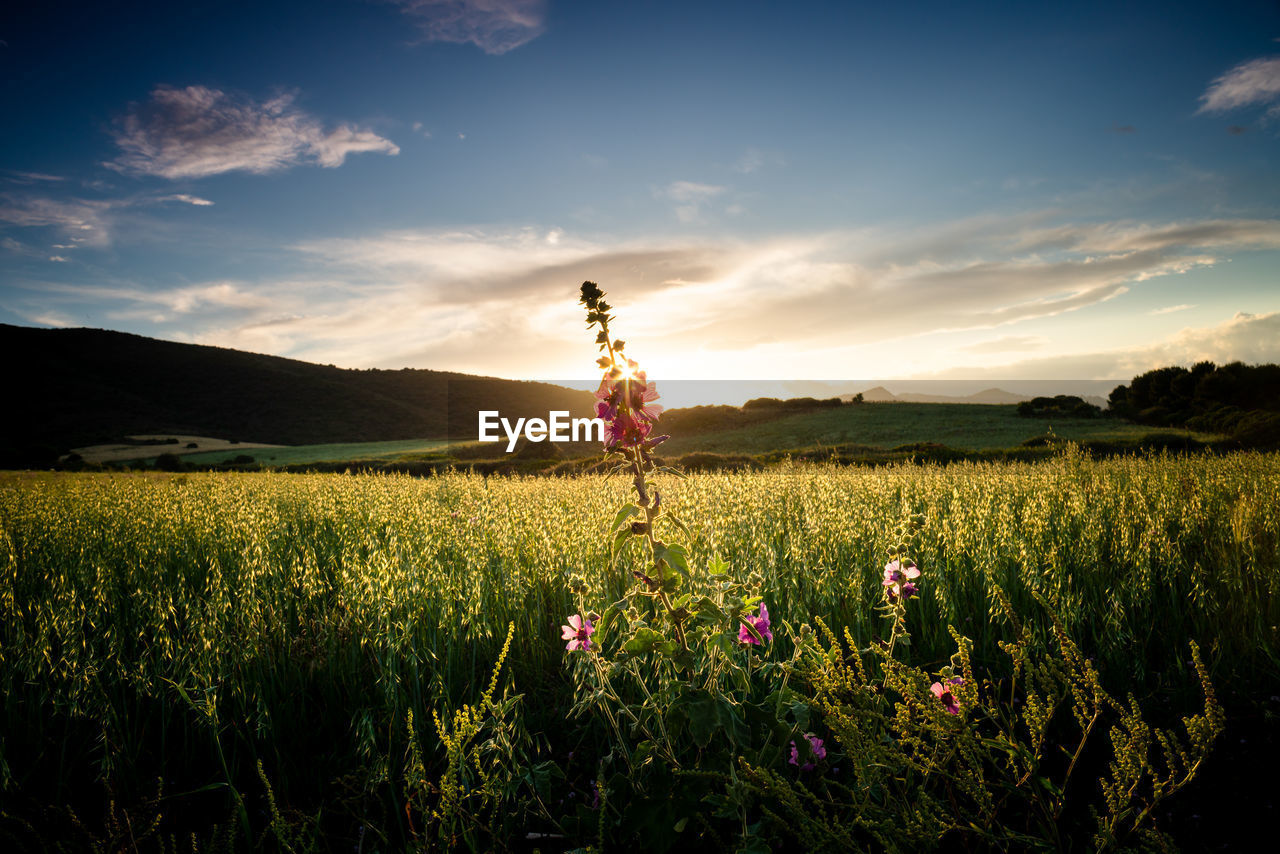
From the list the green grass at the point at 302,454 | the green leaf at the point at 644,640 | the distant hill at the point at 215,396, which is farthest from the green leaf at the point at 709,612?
the distant hill at the point at 215,396

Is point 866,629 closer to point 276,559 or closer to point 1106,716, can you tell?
point 1106,716

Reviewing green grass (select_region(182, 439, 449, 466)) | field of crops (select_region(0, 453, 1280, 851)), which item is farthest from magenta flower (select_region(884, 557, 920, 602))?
green grass (select_region(182, 439, 449, 466))

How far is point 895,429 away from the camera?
3438 cm

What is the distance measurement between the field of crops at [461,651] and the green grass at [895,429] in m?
24.1

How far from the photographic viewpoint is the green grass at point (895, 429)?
29.9 meters

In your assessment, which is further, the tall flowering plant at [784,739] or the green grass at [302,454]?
the green grass at [302,454]

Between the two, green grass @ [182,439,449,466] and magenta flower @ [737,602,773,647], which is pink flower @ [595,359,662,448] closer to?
magenta flower @ [737,602,773,647]

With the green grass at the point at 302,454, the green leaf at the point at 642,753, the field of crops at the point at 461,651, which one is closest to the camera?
the green leaf at the point at 642,753

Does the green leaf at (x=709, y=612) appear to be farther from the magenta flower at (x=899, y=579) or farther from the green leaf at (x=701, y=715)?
the magenta flower at (x=899, y=579)

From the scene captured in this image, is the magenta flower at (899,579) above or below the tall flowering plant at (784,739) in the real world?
above

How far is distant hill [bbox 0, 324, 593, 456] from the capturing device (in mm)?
54656

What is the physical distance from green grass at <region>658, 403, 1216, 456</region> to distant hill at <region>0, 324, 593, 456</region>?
835 inches

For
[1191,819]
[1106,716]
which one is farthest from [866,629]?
[1191,819]

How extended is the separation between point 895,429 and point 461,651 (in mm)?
35786
